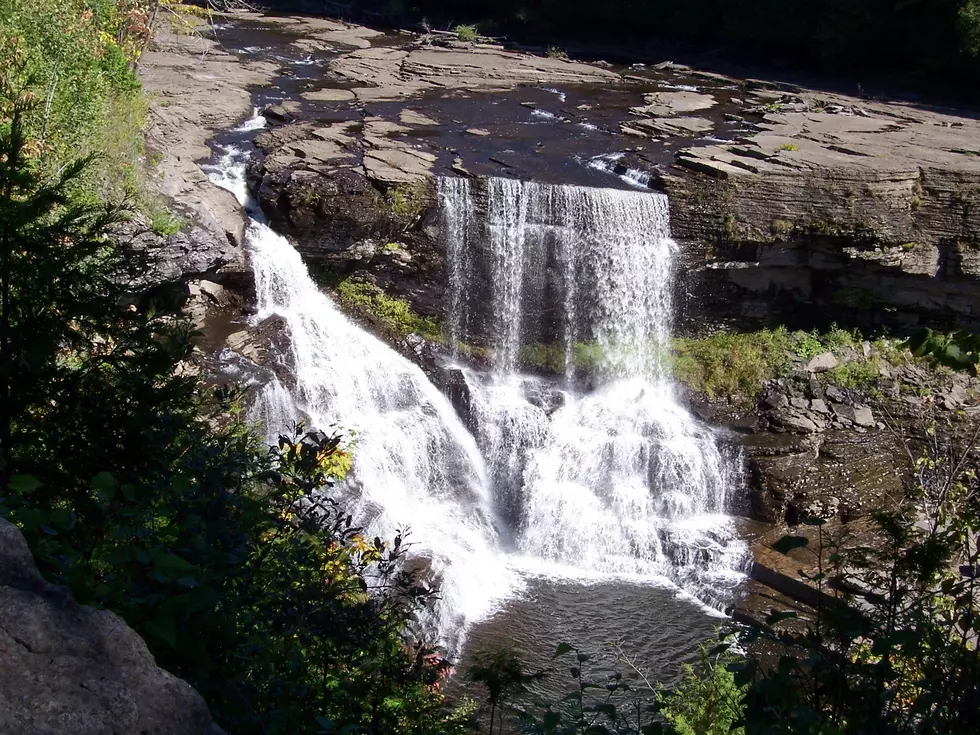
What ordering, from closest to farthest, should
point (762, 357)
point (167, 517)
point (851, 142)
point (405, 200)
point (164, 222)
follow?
Answer: point (167, 517)
point (164, 222)
point (405, 200)
point (762, 357)
point (851, 142)

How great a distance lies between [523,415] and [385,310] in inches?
98.1

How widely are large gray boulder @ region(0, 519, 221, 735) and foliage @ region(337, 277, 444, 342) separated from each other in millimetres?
10443

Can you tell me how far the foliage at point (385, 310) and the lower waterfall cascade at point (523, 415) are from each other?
314mm

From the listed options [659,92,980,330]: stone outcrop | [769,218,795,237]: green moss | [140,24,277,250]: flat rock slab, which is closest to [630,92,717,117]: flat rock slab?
[659,92,980,330]: stone outcrop

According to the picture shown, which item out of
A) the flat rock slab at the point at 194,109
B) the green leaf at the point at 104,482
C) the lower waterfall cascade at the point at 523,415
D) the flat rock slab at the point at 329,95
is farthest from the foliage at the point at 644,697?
the flat rock slab at the point at 329,95

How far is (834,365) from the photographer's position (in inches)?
531

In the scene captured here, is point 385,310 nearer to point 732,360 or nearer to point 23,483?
point 732,360

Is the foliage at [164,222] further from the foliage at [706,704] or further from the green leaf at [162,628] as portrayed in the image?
the green leaf at [162,628]

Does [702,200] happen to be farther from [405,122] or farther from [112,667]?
[112,667]

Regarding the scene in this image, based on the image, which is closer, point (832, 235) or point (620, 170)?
point (832, 235)

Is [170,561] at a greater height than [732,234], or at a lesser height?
greater

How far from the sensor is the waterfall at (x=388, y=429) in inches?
416

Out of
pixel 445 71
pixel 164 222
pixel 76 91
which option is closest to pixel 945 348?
pixel 164 222

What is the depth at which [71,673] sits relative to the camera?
8.07 feet
